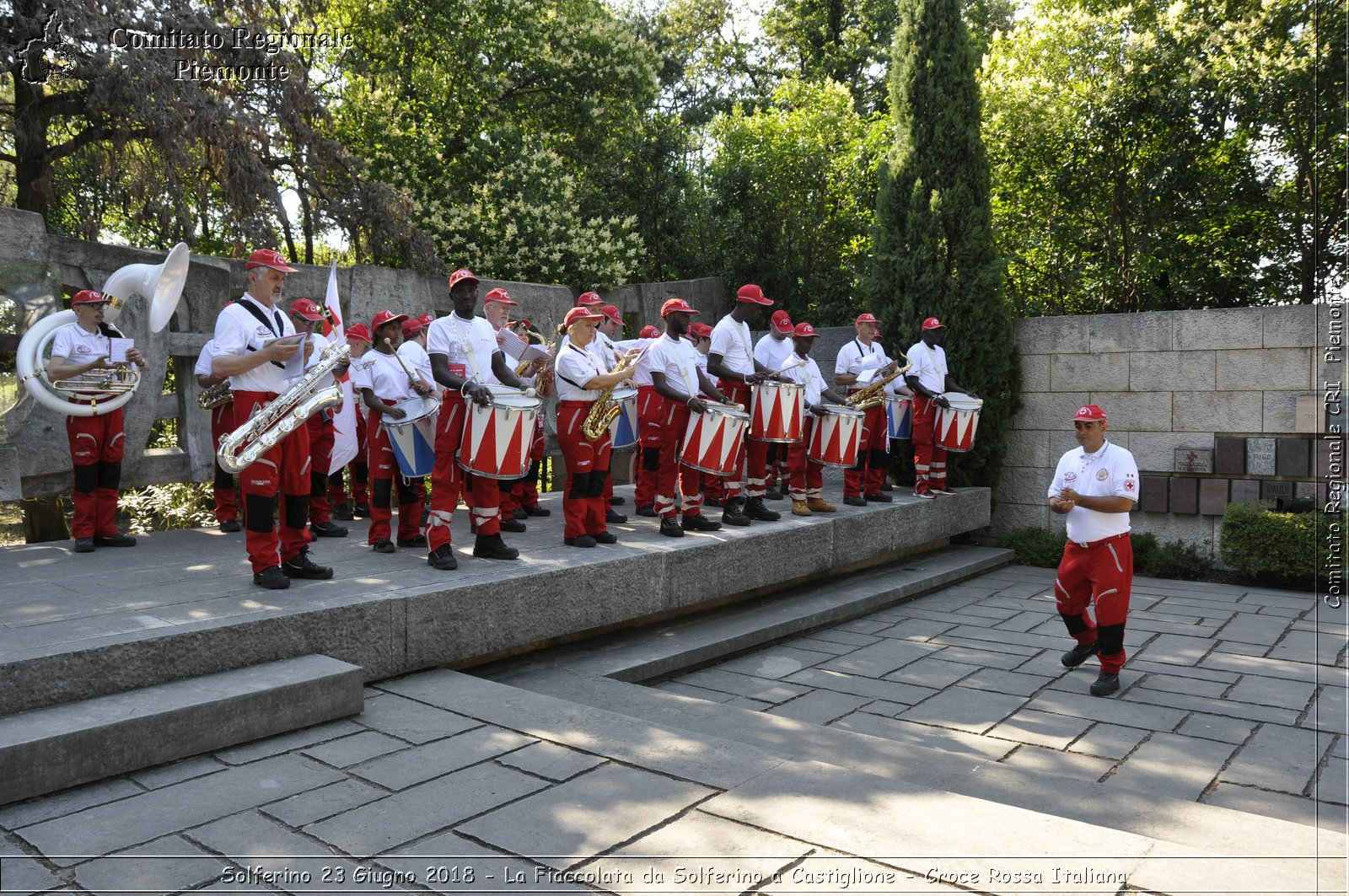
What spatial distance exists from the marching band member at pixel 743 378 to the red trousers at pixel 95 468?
4.43 metres

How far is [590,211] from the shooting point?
49.8 ft

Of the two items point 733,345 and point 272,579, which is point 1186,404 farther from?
point 272,579

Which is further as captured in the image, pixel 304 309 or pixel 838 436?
pixel 838 436

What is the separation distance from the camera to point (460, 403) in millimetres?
5973

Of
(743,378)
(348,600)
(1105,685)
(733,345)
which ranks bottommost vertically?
(1105,685)

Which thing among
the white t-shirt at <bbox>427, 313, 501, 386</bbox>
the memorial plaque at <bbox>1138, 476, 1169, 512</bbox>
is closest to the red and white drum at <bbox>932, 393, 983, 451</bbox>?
the memorial plaque at <bbox>1138, 476, 1169, 512</bbox>

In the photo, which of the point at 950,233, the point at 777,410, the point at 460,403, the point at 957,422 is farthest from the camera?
the point at 950,233

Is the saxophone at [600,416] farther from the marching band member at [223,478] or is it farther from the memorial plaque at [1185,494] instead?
the memorial plaque at [1185,494]

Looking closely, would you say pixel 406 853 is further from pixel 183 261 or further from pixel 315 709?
pixel 183 261

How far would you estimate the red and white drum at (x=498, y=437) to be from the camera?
5.68 metres

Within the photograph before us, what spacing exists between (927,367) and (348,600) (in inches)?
276

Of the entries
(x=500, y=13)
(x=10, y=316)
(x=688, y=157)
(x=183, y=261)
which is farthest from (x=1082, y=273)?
(x=10, y=316)

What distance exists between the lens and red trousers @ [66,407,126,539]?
21.0ft

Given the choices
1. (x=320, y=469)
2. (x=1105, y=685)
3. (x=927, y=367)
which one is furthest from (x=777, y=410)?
(x=320, y=469)
